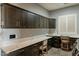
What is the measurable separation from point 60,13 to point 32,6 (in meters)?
0.45

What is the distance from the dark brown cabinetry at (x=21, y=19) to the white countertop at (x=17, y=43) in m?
0.19

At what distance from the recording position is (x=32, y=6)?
156cm

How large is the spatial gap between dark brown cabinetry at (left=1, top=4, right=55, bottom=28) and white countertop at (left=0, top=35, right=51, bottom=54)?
19 cm

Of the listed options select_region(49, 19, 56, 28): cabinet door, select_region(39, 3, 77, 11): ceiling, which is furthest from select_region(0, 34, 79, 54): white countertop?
select_region(39, 3, 77, 11): ceiling

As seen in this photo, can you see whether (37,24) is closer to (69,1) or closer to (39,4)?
(39,4)

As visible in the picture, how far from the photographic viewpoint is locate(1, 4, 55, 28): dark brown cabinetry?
142 cm

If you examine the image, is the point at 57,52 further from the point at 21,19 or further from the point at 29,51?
the point at 21,19

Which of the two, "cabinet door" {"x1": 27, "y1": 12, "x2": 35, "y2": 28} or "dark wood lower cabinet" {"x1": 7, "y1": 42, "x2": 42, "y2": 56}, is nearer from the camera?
"dark wood lower cabinet" {"x1": 7, "y1": 42, "x2": 42, "y2": 56}

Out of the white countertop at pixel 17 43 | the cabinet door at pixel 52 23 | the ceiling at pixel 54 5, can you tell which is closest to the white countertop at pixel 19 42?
the white countertop at pixel 17 43

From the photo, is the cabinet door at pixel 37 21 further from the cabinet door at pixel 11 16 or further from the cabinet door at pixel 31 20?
the cabinet door at pixel 11 16

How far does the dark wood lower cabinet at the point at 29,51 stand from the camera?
1.46 meters

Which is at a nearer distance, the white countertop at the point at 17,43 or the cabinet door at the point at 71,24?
the white countertop at the point at 17,43

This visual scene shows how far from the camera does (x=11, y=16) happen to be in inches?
57.1

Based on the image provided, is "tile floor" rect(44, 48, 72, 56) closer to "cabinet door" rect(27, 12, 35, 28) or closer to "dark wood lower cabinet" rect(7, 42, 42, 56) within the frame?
"dark wood lower cabinet" rect(7, 42, 42, 56)
